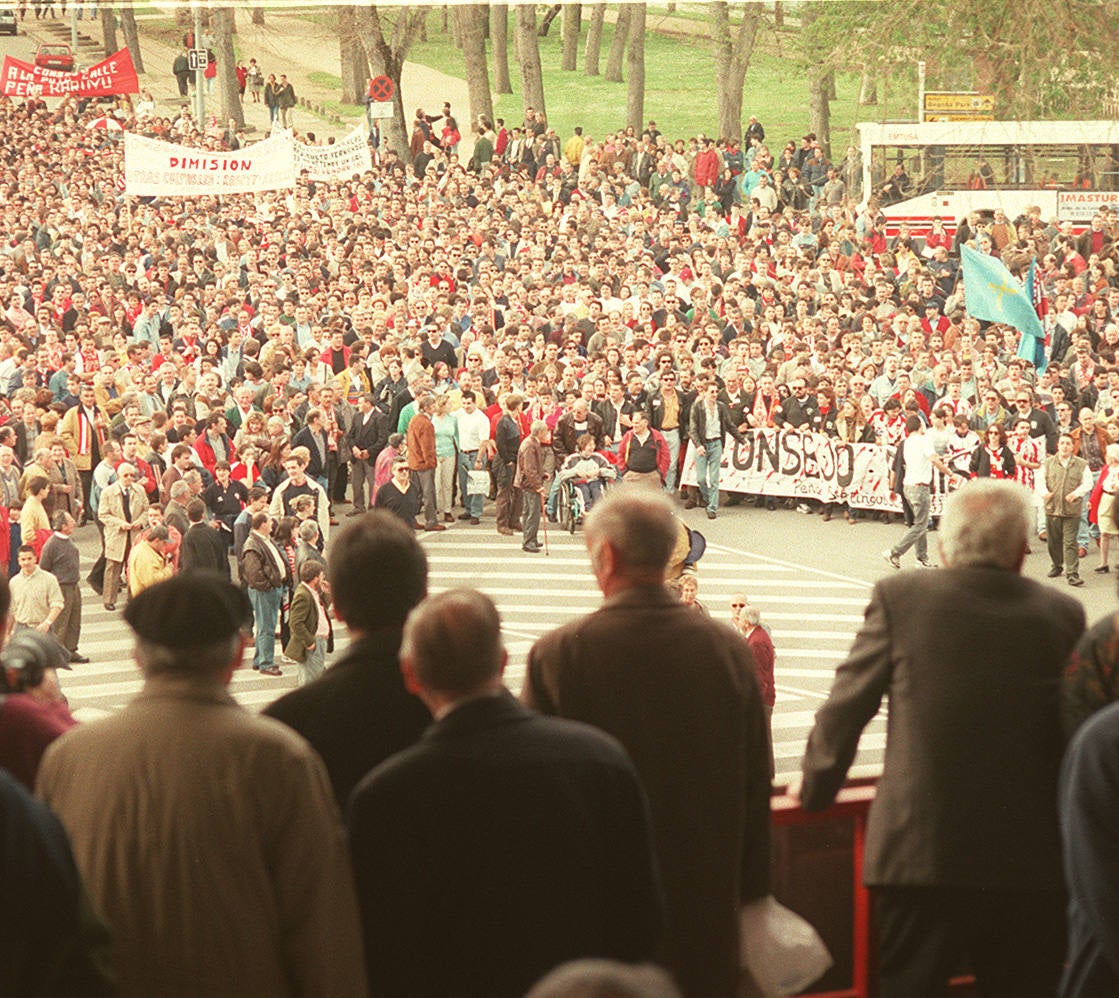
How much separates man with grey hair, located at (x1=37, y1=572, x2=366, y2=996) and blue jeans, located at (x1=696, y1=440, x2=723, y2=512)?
19.4 metres

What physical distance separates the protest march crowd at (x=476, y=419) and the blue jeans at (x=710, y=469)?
0.08m

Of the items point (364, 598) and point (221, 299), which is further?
point (221, 299)

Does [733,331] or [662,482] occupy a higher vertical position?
[733,331]

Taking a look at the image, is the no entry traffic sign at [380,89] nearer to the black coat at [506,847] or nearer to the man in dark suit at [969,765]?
the man in dark suit at [969,765]

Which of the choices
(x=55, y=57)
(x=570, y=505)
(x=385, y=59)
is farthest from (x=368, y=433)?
(x=55, y=57)

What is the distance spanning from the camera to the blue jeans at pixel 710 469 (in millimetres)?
23094

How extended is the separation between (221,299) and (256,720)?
25362 mm

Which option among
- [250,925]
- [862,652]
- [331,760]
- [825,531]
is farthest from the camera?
[825,531]

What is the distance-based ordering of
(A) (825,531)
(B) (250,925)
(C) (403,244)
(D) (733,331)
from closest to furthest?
1. (B) (250,925)
2. (A) (825,531)
3. (D) (733,331)
4. (C) (403,244)

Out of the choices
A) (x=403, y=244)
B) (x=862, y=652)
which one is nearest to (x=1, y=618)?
(x=862, y=652)

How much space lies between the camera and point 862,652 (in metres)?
4.55

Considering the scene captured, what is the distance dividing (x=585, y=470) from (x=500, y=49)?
50.7m

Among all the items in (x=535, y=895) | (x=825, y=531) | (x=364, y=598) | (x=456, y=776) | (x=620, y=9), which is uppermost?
(x=620, y=9)

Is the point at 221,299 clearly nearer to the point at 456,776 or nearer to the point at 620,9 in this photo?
the point at 456,776
